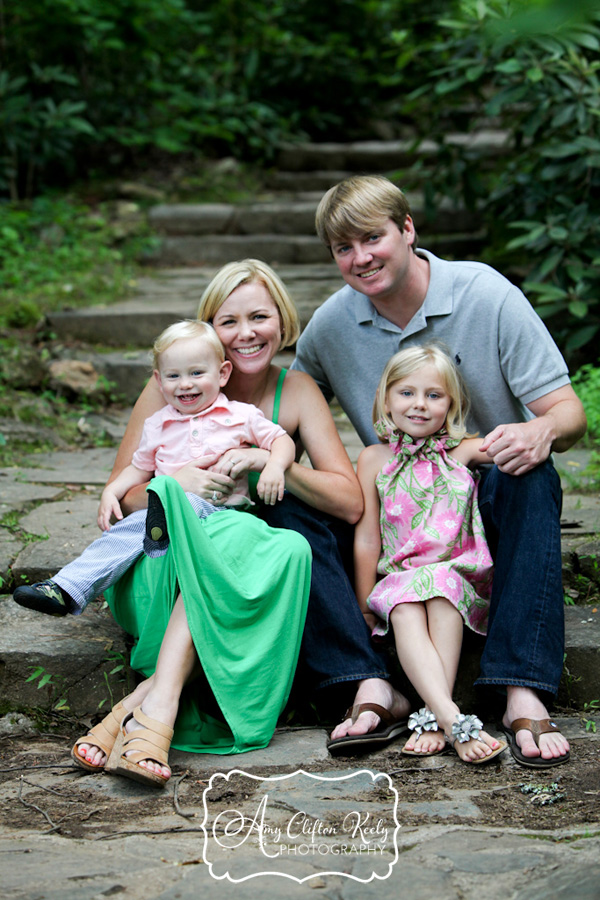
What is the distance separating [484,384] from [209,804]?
1.34 m

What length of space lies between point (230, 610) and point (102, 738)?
1.38ft

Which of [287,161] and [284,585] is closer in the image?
[284,585]

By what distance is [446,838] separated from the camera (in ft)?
5.48

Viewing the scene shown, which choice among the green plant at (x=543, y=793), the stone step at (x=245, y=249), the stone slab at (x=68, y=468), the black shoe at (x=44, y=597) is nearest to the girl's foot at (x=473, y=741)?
the green plant at (x=543, y=793)

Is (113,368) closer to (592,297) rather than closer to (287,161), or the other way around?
(592,297)

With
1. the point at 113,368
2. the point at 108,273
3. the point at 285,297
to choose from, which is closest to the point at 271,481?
the point at 285,297

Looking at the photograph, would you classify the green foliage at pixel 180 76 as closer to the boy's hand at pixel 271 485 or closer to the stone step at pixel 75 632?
the stone step at pixel 75 632

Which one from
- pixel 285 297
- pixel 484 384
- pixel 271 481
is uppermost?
pixel 285 297

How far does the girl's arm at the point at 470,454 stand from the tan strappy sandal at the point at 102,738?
42.9 inches

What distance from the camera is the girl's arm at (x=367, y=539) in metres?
2.44

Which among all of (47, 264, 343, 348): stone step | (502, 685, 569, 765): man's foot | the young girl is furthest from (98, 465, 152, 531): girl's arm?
(47, 264, 343, 348): stone step

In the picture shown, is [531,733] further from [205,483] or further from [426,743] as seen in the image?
[205,483]

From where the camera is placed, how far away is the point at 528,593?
7.19 ft

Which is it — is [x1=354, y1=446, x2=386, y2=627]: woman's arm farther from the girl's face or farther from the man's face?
the man's face
